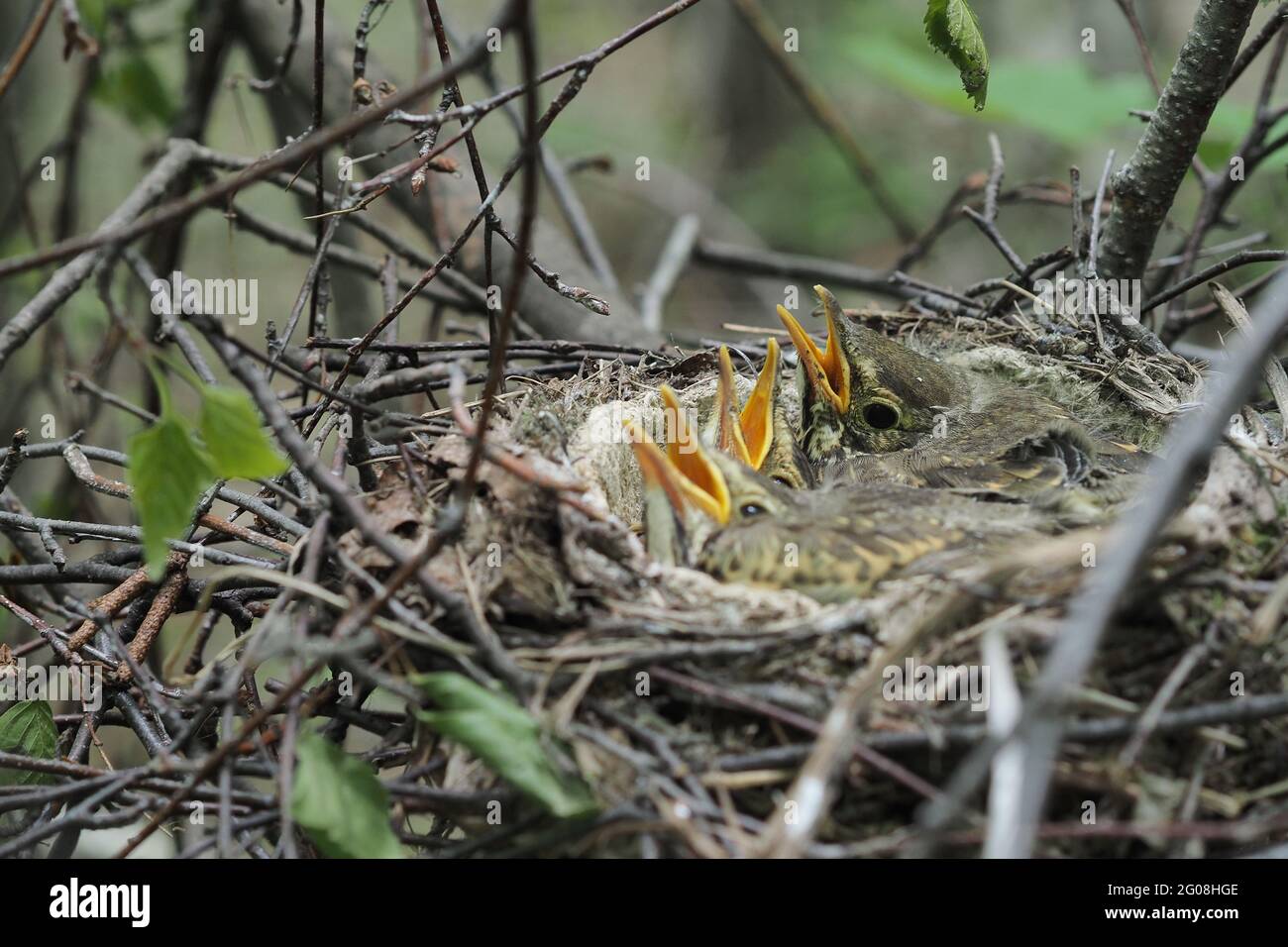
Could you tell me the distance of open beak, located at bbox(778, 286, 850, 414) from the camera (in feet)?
10.0

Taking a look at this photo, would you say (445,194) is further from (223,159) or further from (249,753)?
(249,753)

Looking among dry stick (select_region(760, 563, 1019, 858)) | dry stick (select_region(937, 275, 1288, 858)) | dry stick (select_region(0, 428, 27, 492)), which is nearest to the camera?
dry stick (select_region(937, 275, 1288, 858))

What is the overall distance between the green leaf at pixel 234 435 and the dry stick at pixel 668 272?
242 cm

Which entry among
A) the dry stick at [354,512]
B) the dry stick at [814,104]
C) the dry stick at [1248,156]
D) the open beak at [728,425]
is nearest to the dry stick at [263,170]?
the dry stick at [354,512]

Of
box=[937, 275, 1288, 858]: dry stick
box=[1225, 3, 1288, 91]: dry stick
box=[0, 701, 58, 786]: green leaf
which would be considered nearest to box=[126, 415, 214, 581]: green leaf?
box=[0, 701, 58, 786]: green leaf

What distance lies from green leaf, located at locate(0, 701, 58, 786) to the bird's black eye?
219 centimetres

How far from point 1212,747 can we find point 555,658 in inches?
43.0

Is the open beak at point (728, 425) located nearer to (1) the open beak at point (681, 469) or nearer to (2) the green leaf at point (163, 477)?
(1) the open beak at point (681, 469)

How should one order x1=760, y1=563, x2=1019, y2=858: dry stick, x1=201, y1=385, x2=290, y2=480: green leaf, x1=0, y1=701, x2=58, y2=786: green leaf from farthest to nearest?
x1=0, y1=701, x2=58, y2=786: green leaf
x1=201, y1=385, x2=290, y2=480: green leaf
x1=760, y1=563, x2=1019, y2=858: dry stick

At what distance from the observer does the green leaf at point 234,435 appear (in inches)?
59.7

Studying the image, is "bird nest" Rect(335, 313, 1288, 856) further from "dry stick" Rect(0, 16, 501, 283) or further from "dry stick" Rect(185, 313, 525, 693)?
"dry stick" Rect(0, 16, 501, 283)

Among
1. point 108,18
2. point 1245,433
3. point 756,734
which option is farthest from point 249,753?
point 108,18

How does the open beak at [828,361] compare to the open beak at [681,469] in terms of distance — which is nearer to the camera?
the open beak at [681,469]
